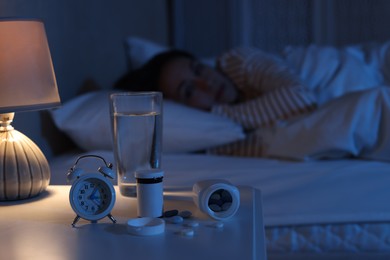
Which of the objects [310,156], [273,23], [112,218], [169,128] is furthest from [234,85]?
[112,218]

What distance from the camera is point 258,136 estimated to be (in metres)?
1.78

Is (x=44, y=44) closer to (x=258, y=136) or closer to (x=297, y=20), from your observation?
(x=258, y=136)

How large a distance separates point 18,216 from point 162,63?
1.30 metres

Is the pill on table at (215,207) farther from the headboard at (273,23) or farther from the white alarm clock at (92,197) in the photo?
the headboard at (273,23)

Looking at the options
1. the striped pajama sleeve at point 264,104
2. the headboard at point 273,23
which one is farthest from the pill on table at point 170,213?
the headboard at point 273,23

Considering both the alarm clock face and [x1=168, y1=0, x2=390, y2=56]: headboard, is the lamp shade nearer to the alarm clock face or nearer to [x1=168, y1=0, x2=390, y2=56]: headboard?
the alarm clock face

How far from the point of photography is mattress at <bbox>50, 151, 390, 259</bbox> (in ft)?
3.89

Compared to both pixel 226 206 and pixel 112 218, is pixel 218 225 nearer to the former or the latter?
pixel 226 206

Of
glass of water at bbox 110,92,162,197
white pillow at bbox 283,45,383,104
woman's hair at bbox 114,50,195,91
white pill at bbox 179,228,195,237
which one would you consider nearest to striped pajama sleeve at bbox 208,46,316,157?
white pillow at bbox 283,45,383,104

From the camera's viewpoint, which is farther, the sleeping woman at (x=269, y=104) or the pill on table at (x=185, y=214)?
the sleeping woman at (x=269, y=104)

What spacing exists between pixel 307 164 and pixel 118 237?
89 centimetres

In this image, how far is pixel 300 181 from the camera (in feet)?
4.52

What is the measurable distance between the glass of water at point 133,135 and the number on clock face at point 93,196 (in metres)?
0.15

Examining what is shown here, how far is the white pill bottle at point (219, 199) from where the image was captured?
849 mm
